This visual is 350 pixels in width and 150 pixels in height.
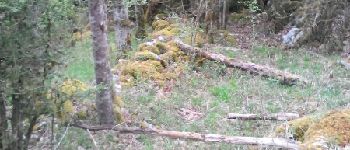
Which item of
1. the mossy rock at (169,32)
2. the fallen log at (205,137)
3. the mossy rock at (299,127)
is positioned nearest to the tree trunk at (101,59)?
the fallen log at (205,137)

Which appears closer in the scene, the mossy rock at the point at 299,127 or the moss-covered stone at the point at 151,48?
the mossy rock at the point at 299,127

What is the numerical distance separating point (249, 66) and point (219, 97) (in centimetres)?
257

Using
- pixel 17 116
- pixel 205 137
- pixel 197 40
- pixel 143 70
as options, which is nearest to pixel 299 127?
pixel 205 137

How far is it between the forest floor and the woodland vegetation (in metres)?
0.02

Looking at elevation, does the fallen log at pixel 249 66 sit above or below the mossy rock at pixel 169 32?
below

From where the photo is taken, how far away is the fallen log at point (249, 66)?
12.0m

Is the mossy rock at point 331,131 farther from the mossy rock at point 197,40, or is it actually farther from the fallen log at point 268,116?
the mossy rock at point 197,40

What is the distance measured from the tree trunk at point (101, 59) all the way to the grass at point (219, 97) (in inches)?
11.5

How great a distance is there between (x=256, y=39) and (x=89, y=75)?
825 centimetres

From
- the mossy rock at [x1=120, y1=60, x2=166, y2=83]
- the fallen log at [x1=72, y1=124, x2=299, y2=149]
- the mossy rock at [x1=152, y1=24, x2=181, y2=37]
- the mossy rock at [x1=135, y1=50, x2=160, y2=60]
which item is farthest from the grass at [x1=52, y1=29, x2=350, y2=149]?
the mossy rock at [x1=152, y1=24, x2=181, y2=37]

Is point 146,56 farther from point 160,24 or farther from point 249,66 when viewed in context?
point 160,24

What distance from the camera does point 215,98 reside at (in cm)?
1067

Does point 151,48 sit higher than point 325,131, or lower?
lower

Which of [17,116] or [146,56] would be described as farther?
[146,56]
